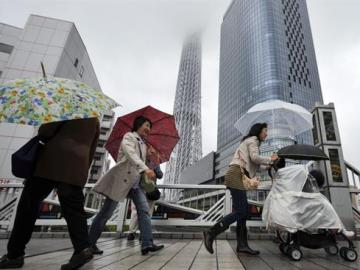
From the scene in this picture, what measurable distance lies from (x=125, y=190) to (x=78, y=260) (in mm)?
955

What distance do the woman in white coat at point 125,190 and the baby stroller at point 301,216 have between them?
4.84ft

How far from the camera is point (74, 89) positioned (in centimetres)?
219

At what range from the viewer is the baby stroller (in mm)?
2531

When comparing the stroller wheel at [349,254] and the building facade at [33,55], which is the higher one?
the building facade at [33,55]

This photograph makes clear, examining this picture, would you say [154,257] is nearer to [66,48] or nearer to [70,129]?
[70,129]

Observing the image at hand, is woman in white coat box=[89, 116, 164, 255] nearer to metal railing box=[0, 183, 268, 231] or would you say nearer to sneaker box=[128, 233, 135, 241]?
sneaker box=[128, 233, 135, 241]

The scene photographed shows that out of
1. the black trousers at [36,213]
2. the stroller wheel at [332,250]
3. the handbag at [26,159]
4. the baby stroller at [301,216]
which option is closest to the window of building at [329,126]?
the baby stroller at [301,216]

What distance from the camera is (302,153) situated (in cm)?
313

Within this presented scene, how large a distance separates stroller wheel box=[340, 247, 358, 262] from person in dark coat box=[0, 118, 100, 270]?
2616 millimetres

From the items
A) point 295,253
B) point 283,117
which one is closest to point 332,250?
point 295,253

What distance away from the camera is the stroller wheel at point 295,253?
245 centimetres

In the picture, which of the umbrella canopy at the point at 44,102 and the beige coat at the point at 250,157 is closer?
the umbrella canopy at the point at 44,102

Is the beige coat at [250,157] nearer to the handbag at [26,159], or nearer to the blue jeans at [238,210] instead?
the blue jeans at [238,210]

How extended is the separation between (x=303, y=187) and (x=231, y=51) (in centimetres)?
9764
